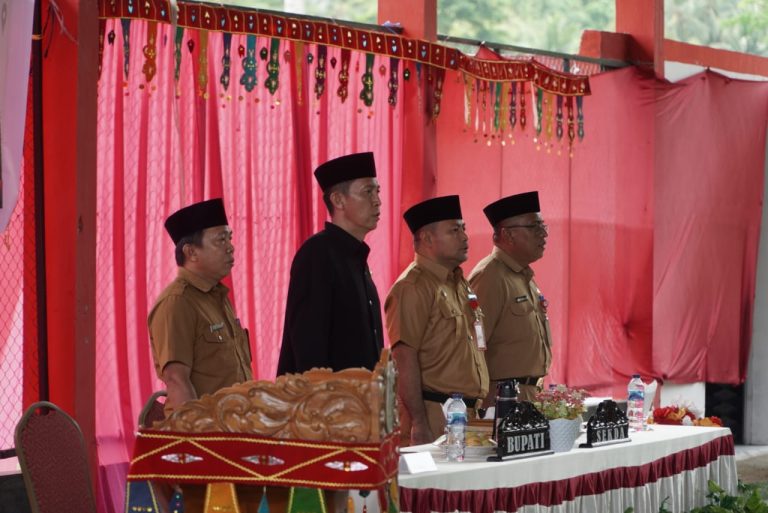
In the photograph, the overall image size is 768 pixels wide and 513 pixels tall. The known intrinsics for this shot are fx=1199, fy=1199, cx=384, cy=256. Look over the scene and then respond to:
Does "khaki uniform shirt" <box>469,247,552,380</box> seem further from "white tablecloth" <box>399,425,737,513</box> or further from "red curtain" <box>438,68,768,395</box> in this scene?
"red curtain" <box>438,68,768,395</box>

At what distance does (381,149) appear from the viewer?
6.16m

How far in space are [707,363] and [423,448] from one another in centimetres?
484

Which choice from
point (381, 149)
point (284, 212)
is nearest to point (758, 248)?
point (381, 149)

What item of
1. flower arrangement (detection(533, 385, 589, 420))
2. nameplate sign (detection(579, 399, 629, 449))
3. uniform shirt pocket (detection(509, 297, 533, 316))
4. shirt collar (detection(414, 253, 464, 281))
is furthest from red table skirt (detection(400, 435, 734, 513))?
shirt collar (detection(414, 253, 464, 281))

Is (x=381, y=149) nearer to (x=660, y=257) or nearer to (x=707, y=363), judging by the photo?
(x=660, y=257)

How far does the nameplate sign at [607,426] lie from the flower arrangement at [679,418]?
1.11 m

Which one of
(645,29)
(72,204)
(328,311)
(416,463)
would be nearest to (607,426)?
(416,463)

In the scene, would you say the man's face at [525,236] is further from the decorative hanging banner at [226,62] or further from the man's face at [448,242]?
the decorative hanging banner at [226,62]

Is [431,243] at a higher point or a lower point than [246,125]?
lower

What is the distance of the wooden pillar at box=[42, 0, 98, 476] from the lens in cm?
479

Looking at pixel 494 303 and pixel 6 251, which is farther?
pixel 494 303

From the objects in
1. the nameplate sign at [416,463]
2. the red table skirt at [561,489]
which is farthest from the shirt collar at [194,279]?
the red table skirt at [561,489]

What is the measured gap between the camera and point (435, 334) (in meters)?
4.68

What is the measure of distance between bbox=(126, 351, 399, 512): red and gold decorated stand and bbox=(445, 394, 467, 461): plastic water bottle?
1096mm
